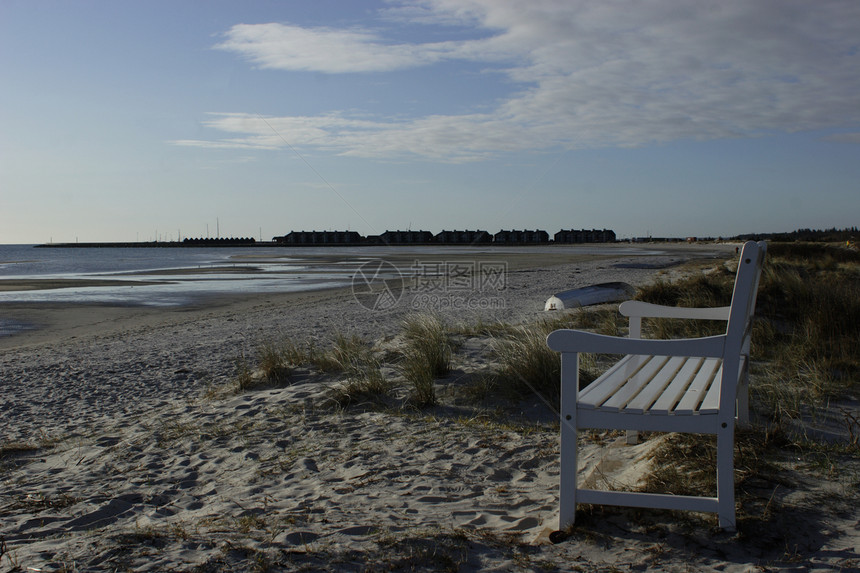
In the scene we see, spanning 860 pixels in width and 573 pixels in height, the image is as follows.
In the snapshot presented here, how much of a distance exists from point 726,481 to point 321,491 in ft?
6.96

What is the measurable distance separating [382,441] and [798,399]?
3138 mm

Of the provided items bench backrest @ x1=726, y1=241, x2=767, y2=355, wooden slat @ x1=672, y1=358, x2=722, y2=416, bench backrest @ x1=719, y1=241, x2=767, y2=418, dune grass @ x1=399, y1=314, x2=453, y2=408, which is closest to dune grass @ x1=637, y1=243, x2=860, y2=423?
wooden slat @ x1=672, y1=358, x2=722, y2=416

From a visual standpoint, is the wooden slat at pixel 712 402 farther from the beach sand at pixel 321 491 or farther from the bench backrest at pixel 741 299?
the beach sand at pixel 321 491

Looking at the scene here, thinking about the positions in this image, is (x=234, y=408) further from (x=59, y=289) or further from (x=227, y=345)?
(x=59, y=289)

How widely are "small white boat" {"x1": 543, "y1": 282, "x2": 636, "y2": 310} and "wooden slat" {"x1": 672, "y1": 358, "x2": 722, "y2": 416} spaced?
283 inches

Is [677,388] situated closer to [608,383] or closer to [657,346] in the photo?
[608,383]

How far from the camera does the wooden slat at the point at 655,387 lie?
2.79 metres

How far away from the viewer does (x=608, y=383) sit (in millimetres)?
3240

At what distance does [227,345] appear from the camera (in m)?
9.62

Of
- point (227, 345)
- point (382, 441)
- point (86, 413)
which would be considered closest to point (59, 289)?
point (227, 345)

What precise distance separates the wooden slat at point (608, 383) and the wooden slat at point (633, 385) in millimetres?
25

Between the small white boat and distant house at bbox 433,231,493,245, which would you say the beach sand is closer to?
the small white boat

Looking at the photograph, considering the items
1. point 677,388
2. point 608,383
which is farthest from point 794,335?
point 608,383

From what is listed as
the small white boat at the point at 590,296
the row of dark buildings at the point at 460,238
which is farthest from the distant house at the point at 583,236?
the small white boat at the point at 590,296
